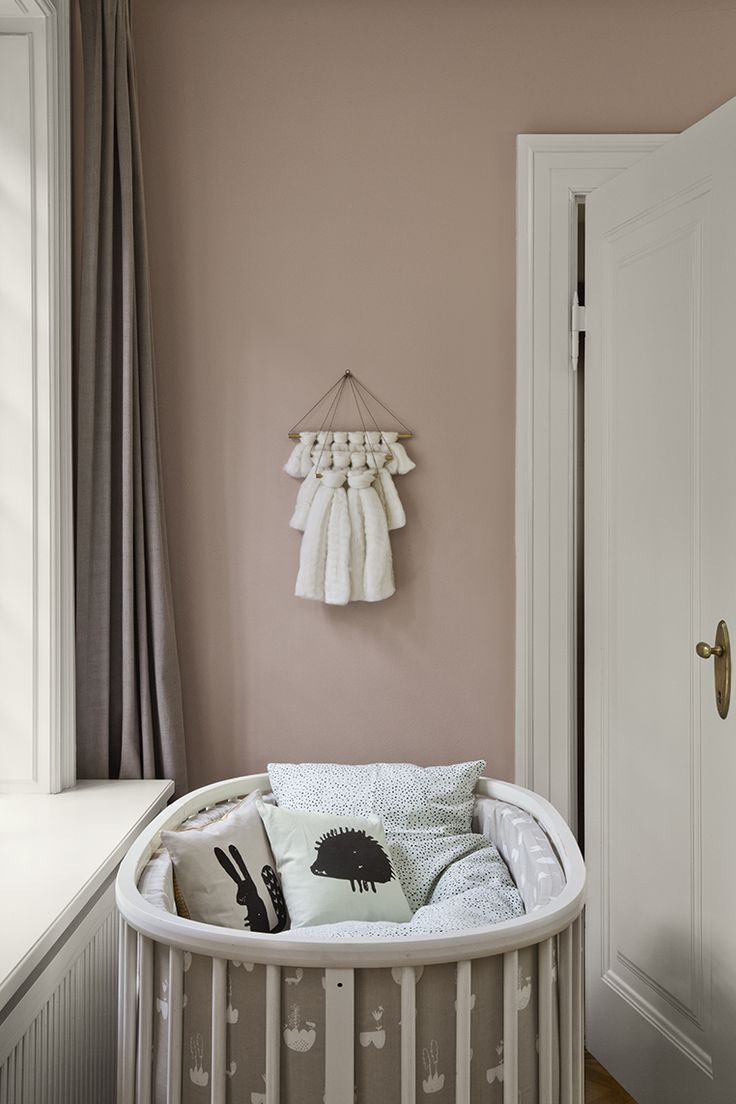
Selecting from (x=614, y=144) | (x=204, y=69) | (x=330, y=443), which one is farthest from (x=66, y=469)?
(x=614, y=144)

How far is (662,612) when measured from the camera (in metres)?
2.04

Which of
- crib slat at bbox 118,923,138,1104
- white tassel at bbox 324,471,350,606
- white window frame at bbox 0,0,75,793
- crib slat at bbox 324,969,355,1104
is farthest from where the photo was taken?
white tassel at bbox 324,471,350,606

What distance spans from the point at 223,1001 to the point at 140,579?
1190 millimetres

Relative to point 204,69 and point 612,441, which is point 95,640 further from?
point 204,69

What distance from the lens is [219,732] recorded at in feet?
7.94

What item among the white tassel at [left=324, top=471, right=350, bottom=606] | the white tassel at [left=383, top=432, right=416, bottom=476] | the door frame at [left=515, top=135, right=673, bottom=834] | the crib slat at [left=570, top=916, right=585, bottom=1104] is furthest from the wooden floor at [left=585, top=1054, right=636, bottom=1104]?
the white tassel at [left=383, top=432, right=416, bottom=476]

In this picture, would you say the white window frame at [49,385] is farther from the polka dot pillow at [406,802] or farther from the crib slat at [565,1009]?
the crib slat at [565,1009]

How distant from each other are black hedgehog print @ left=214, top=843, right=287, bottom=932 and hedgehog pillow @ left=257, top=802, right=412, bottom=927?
3 centimetres

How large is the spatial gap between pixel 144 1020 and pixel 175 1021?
65 mm

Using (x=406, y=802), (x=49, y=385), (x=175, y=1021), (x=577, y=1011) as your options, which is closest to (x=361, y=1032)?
(x=175, y=1021)

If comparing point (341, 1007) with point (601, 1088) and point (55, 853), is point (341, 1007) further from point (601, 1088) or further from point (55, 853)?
point (601, 1088)

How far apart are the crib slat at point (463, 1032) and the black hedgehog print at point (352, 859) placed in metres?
0.52

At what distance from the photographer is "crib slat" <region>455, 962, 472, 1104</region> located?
48.8 inches

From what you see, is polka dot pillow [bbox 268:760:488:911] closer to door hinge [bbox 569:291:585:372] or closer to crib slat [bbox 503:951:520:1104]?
crib slat [bbox 503:951:520:1104]
